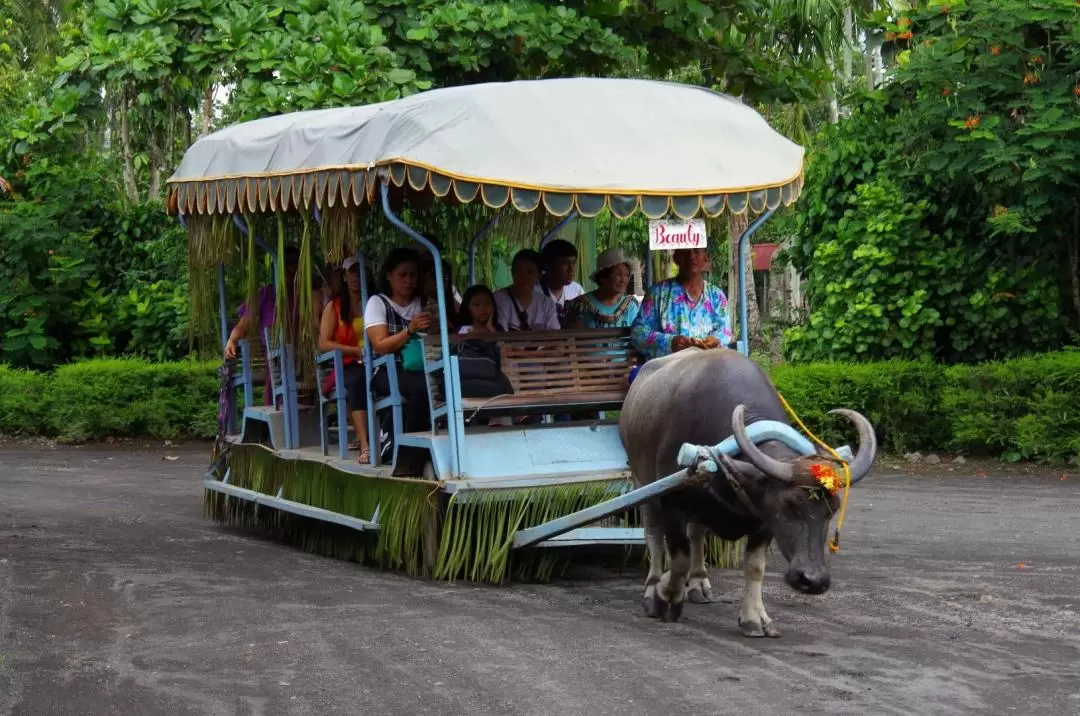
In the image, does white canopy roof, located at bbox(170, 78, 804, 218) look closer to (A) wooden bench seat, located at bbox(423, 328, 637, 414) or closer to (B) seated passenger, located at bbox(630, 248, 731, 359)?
(B) seated passenger, located at bbox(630, 248, 731, 359)

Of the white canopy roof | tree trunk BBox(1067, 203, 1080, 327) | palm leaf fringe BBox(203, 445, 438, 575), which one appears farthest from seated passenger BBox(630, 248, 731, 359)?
tree trunk BBox(1067, 203, 1080, 327)

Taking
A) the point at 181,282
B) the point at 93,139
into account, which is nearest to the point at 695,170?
the point at 181,282

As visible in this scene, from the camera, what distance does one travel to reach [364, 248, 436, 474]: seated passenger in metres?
9.55

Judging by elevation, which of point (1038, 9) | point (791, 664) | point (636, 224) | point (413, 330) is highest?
point (1038, 9)

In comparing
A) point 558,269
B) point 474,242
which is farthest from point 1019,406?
point 474,242

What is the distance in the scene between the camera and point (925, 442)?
589 inches

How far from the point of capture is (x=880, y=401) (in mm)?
14930

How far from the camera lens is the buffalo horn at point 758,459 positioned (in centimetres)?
684

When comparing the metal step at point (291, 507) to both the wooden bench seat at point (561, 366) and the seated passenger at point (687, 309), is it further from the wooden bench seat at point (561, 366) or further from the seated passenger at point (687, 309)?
the seated passenger at point (687, 309)

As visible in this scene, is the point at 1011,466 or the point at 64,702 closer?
the point at 64,702

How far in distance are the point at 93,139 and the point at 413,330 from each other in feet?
61.2

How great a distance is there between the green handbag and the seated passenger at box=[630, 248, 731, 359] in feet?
4.68

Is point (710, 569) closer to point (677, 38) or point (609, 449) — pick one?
A: point (609, 449)

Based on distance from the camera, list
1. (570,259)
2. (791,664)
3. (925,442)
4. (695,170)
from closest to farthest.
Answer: (791,664) < (695,170) < (570,259) < (925,442)
